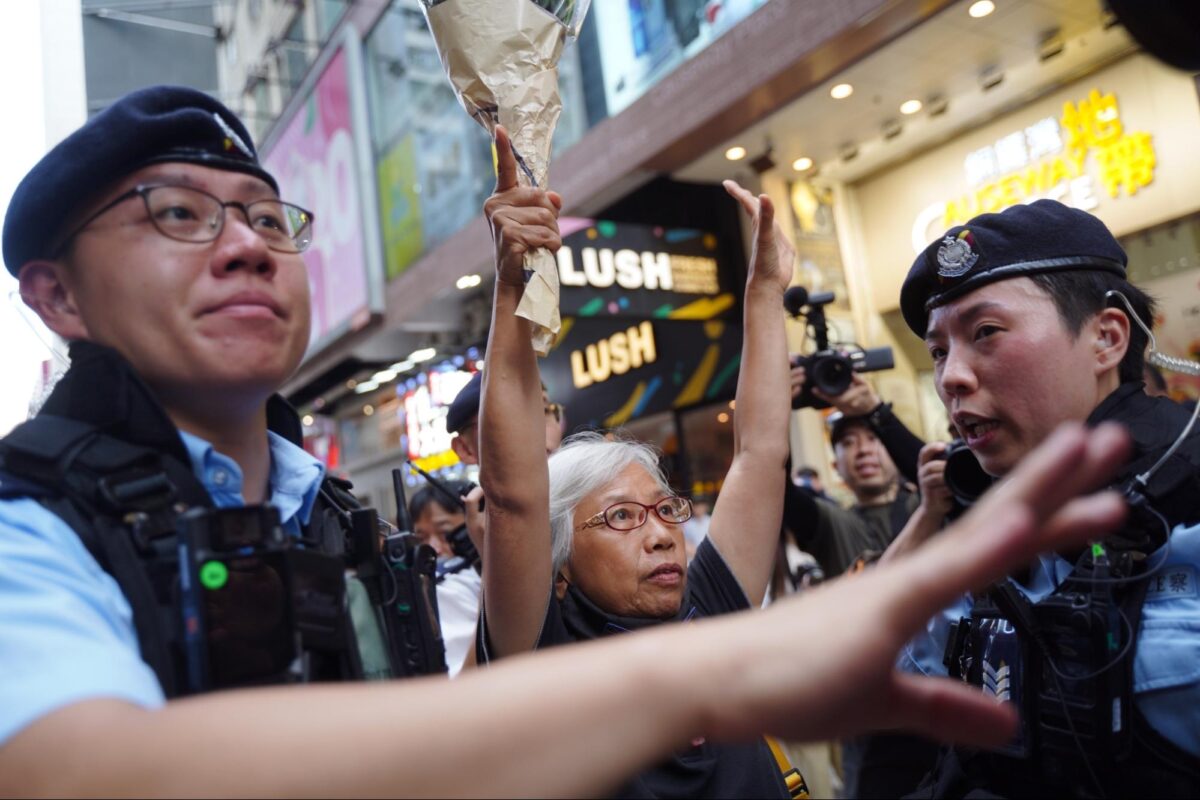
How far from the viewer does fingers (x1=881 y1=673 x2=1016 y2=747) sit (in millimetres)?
642

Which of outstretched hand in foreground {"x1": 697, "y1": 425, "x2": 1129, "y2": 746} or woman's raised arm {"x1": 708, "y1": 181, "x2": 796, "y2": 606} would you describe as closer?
outstretched hand in foreground {"x1": 697, "y1": 425, "x2": 1129, "y2": 746}

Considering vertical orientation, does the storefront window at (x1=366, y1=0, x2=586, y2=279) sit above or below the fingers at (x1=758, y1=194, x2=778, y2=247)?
above

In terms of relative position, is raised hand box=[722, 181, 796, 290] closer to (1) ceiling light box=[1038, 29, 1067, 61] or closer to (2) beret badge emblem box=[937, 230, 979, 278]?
(2) beret badge emblem box=[937, 230, 979, 278]

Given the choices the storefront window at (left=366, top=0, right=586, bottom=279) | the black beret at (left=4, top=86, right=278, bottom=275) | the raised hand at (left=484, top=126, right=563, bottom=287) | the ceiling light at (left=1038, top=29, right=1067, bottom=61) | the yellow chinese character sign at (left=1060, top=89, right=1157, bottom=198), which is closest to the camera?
the black beret at (left=4, top=86, right=278, bottom=275)

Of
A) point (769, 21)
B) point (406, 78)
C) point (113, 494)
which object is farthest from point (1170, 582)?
point (406, 78)

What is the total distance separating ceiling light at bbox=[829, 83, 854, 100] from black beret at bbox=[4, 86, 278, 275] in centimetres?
553

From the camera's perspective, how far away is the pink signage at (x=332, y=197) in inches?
433

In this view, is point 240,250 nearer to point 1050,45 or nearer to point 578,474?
point 578,474

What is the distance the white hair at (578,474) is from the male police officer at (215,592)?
3.32ft

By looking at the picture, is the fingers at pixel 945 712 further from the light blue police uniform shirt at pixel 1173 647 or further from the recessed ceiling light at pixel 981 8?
the recessed ceiling light at pixel 981 8

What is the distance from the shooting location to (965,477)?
1988 millimetres

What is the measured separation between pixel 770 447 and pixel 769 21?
4.45 meters

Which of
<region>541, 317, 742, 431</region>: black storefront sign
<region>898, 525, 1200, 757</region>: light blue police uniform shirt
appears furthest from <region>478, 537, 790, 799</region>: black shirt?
<region>541, 317, 742, 431</region>: black storefront sign

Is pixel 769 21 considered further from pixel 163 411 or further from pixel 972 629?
pixel 163 411
